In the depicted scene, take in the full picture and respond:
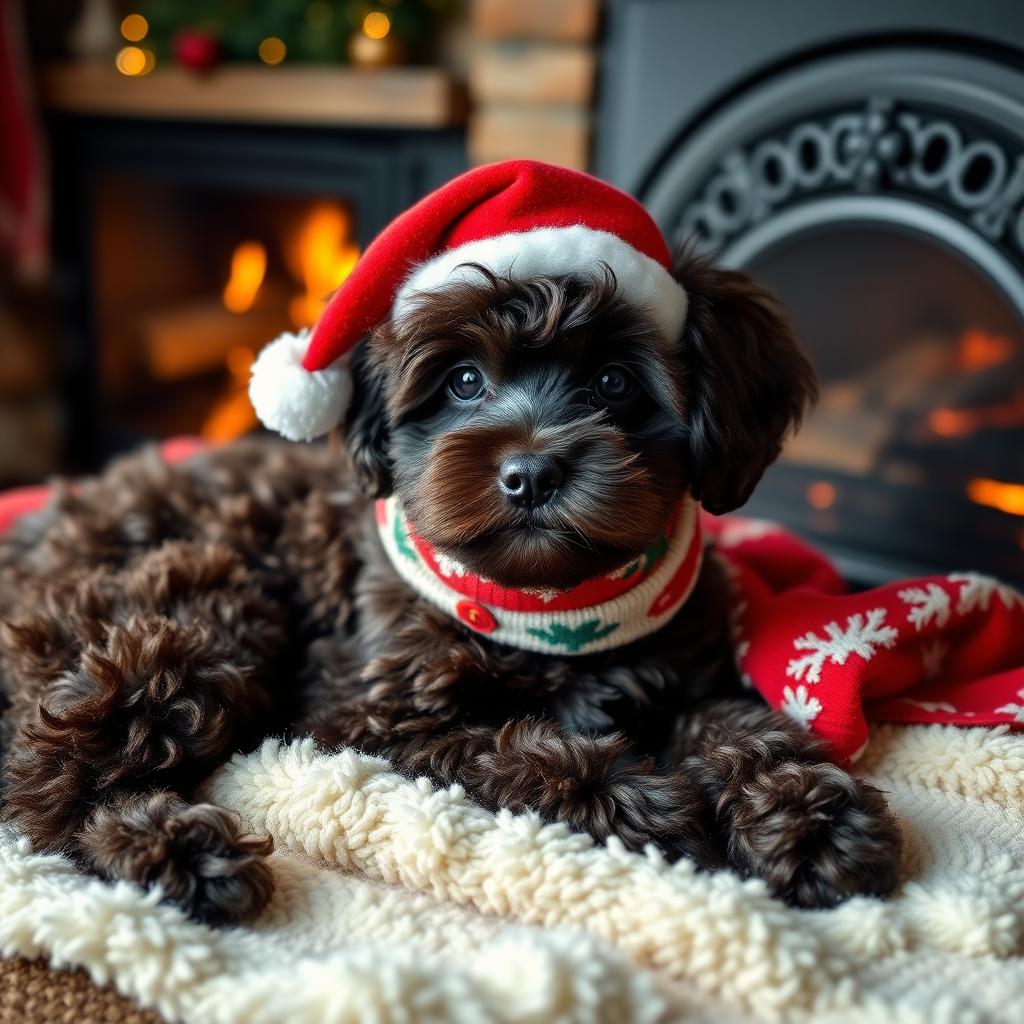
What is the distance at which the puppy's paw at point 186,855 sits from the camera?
152 cm

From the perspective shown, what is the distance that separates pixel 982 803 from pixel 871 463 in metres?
1.47

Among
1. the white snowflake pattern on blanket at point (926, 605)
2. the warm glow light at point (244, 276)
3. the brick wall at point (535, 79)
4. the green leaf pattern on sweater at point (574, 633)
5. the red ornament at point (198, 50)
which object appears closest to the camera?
the green leaf pattern on sweater at point (574, 633)

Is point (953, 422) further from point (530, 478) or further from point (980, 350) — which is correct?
point (530, 478)

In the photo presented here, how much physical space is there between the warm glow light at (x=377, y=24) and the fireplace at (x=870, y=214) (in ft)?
2.57

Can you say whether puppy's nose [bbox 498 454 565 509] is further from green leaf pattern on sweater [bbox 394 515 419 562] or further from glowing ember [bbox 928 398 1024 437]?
glowing ember [bbox 928 398 1024 437]

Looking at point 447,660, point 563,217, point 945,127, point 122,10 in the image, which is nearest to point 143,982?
point 447,660

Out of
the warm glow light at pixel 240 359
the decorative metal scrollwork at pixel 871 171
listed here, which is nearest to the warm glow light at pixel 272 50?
the warm glow light at pixel 240 359

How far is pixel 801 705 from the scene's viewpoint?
6.00ft

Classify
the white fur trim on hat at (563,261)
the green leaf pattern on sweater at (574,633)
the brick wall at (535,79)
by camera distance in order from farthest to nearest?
1. the brick wall at (535,79)
2. the green leaf pattern on sweater at (574,633)
3. the white fur trim on hat at (563,261)

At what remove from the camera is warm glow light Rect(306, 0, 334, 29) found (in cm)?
339

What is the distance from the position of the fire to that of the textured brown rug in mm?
2551

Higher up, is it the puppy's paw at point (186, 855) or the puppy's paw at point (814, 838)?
the puppy's paw at point (814, 838)

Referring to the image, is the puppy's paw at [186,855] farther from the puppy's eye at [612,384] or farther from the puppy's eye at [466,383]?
the puppy's eye at [612,384]

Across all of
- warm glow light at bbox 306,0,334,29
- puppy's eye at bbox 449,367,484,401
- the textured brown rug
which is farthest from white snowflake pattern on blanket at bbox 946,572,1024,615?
warm glow light at bbox 306,0,334,29
